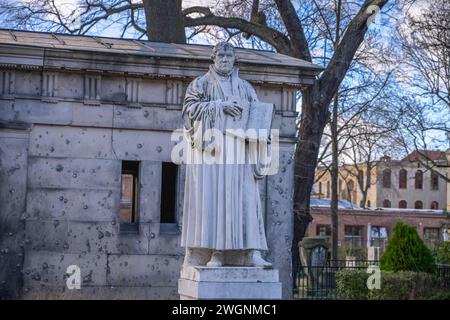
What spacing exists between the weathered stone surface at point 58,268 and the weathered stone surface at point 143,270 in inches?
8.3

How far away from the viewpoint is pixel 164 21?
2708 centimetres

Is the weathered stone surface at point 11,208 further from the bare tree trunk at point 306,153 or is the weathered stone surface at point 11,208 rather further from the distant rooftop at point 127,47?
the bare tree trunk at point 306,153

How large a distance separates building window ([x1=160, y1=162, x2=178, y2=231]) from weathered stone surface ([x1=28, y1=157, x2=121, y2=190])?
1306mm

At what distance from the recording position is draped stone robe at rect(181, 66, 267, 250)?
35.3ft

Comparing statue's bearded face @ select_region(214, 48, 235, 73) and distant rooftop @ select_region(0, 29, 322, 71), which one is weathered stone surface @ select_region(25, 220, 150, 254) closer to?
distant rooftop @ select_region(0, 29, 322, 71)

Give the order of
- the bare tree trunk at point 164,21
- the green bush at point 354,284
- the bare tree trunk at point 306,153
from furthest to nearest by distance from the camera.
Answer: the bare tree trunk at point 164,21
the bare tree trunk at point 306,153
the green bush at point 354,284

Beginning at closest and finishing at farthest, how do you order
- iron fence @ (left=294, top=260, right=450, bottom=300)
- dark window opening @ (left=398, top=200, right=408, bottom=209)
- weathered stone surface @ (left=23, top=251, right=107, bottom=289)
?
1. weathered stone surface @ (left=23, top=251, right=107, bottom=289)
2. iron fence @ (left=294, top=260, right=450, bottom=300)
3. dark window opening @ (left=398, top=200, right=408, bottom=209)

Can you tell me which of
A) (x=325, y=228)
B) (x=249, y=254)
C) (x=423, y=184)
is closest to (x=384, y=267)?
(x=249, y=254)

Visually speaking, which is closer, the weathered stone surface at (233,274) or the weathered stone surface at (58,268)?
the weathered stone surface at (233,274)

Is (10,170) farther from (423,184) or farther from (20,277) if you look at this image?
(423,184)

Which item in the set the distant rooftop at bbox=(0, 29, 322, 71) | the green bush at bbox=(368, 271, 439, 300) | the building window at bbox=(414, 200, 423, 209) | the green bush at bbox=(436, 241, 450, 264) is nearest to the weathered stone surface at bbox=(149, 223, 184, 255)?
the distant rooftop at bbox=(0, 29, 322, 71)

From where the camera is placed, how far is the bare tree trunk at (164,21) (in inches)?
1059

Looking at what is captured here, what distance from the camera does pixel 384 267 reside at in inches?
846

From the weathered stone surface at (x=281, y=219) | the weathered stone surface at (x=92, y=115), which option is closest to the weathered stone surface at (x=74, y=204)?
the weathered stone surface at (x=92, y=115)
